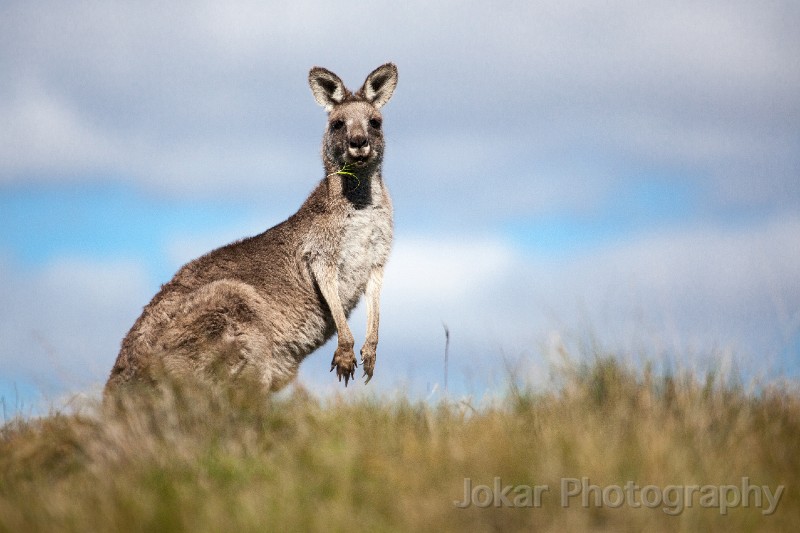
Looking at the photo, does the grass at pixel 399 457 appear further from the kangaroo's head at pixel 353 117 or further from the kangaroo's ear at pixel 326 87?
the kangaroo's ear at pixel 326 87

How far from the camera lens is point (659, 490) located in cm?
479

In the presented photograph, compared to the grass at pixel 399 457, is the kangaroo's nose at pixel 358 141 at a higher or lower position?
higher

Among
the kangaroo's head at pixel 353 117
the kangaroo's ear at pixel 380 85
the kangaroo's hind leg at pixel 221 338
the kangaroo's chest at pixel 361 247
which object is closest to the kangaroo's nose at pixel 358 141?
the kangaroo's head at pixel 353 117

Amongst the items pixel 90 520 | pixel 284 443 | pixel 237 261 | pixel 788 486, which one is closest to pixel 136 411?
pixel 284 443

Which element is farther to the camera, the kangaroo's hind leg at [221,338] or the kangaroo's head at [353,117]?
the kangaroo's head at [353,117]

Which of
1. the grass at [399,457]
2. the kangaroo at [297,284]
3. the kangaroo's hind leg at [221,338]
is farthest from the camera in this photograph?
the kangaroo at [297,284]

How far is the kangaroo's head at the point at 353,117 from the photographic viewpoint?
9.47m

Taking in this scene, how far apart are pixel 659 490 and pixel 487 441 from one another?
109 centimetres

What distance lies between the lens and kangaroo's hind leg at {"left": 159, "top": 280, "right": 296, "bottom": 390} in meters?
8.49

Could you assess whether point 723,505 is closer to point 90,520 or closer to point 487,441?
point 487,441

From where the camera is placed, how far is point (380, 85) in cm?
1032

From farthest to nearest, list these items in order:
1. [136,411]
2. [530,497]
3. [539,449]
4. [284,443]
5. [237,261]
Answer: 1. [237,261]
2. [136,411]
3. [284,443]
4. [539,449]
5. [530,497]

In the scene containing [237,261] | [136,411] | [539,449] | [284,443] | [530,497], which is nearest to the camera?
[530,497]

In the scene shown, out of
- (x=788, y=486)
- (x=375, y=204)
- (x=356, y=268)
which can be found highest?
(x=375, y=204)
